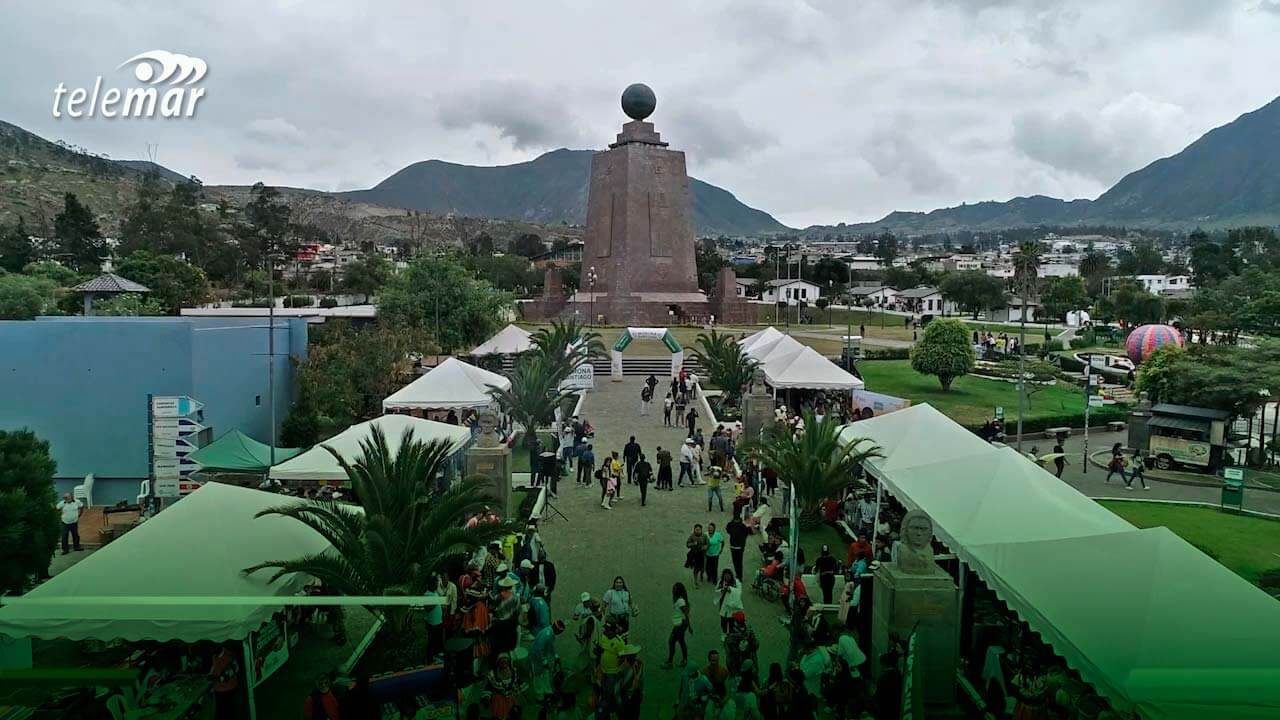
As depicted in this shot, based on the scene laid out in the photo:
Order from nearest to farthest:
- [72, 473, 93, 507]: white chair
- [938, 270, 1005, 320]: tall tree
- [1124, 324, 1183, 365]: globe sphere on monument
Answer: [72, 473, 93, 507]: white chair < [1124, 324, 1183, 365]: globe sphere on monument < [938, 270, 1005, 320]: tall tree

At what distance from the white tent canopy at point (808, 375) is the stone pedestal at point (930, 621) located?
547 inches

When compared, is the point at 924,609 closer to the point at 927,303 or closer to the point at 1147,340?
the point at 1147,340

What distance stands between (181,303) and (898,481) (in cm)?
4264

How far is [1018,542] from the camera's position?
25.6ft

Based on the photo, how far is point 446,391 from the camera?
18.5 meters

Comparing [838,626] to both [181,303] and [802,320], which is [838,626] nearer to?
[181,303]

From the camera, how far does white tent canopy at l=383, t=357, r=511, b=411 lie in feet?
59.3

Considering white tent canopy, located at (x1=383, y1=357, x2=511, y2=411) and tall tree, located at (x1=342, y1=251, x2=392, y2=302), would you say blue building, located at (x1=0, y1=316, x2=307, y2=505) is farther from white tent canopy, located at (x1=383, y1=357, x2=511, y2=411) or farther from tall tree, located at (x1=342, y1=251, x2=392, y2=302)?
tall tree, located at (x1=342, y1=251, x2=392, y2=302)

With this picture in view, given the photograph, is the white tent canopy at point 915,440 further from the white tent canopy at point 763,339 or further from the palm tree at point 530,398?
the white tent canopy at point 763,339

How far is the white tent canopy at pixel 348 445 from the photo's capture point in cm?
1272

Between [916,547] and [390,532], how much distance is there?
199 inches

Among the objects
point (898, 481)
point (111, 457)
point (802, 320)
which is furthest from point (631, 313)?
point (898, 481)

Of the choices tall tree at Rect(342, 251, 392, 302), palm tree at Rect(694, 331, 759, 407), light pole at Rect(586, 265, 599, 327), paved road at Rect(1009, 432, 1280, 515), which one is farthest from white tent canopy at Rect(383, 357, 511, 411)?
tall tree at Rect(342, 251, 392, 302)

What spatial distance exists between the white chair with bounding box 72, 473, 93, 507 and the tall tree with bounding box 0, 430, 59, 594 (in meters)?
6.93
